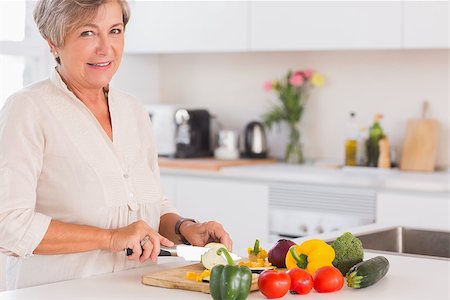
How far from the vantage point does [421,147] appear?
443 centimetres

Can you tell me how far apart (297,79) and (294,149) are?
39 centimetres

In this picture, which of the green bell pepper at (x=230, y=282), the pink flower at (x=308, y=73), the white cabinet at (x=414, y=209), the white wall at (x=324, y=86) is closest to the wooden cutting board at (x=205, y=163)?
the white wall at (x=324, y=86)

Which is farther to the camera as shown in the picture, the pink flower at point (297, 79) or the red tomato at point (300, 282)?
the pink flower at point (297, 79)

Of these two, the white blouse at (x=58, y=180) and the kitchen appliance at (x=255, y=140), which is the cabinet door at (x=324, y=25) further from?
the white blouse at (x=58, y=180)

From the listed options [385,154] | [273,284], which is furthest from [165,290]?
[385,154]

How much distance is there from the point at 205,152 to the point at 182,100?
22.3 inches

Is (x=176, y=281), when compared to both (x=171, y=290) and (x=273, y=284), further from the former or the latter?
(x=273, y=284)

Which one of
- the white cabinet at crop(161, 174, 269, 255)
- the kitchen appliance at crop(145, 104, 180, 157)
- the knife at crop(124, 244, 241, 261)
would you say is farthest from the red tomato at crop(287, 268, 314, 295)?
the kitchen appliance at crop(145, 104, 180, 157)

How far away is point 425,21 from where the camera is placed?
412 cm

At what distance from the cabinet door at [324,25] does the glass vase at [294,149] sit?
1.76ft

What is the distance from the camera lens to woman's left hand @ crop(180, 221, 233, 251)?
7.61 ft

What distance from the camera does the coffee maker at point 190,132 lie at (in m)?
4.88

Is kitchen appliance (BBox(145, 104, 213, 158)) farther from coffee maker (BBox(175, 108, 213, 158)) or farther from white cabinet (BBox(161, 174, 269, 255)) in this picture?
white cabinet (BBox(161, 174, 269, 255))

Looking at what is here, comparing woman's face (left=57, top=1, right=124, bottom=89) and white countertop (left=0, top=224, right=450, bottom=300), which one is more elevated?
woman's face (left=57, top=1, right=124, bottom=89)
